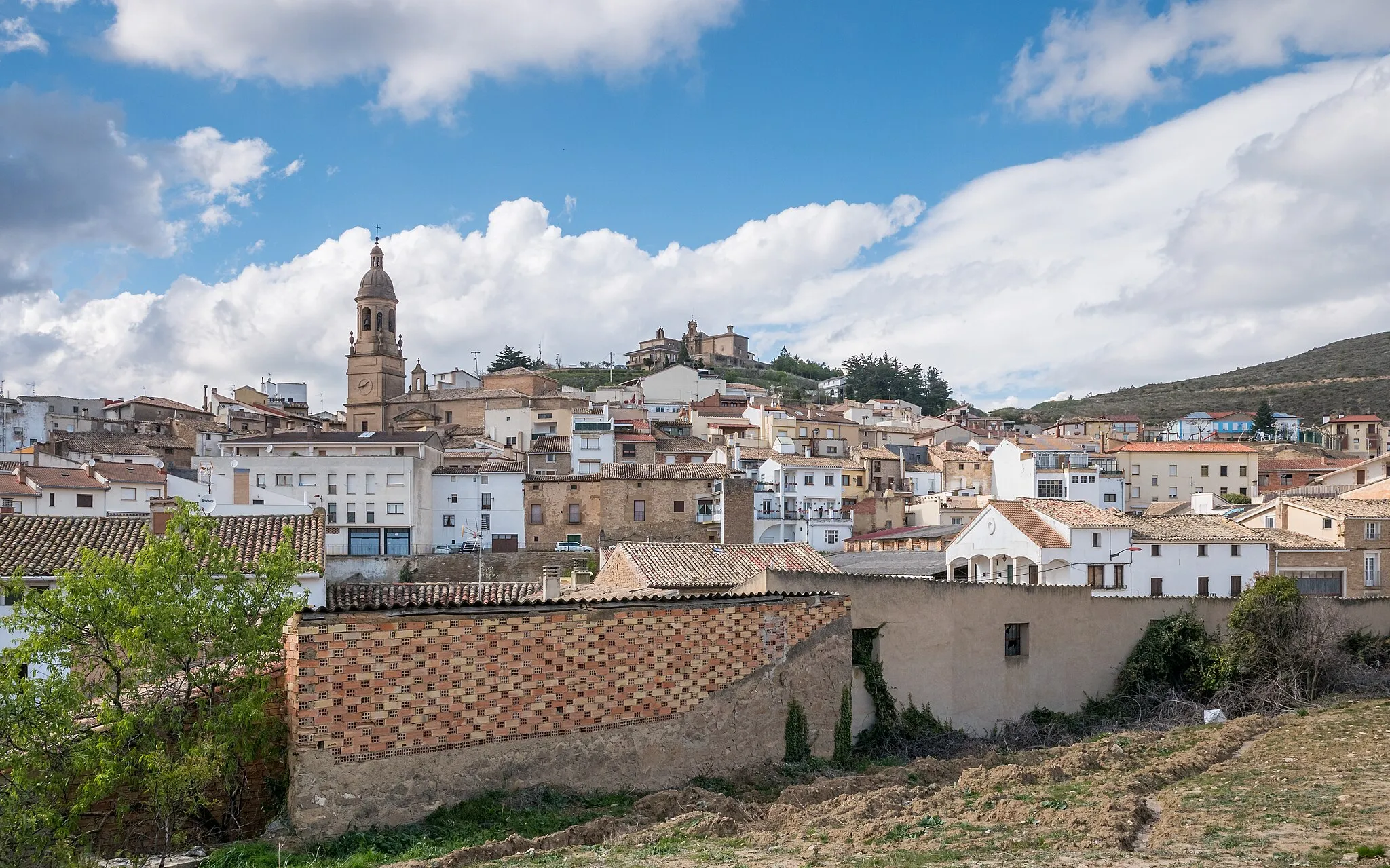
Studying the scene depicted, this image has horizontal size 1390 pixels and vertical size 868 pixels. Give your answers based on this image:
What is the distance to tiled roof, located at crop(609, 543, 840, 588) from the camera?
71.1 feet

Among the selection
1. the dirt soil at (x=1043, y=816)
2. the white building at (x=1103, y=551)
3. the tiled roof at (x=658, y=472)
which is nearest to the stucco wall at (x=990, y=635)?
the dirt soil at (x=1043, y=816)

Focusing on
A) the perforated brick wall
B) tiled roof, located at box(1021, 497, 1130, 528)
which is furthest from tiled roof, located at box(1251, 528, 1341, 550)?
the perforated brick wall

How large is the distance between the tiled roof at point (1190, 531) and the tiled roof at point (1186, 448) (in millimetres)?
23705

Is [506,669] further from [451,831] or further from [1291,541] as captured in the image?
[1291,541]

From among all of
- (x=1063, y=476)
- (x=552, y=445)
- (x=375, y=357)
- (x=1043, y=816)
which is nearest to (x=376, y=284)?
(x=375, y=357)

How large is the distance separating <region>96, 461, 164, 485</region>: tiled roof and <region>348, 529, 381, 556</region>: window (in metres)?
7.92

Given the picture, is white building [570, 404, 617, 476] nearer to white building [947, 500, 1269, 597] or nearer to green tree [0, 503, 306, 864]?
white building [947, 500, 1269, 597]

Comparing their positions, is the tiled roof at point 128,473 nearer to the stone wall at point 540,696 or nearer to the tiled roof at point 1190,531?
the stone wall at point 540,696

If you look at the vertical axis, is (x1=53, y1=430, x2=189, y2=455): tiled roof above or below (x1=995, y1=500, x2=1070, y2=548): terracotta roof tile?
above

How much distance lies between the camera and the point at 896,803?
14070 mm

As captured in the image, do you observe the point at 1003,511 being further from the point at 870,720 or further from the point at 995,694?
the point at 870,720

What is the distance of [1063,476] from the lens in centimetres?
5256

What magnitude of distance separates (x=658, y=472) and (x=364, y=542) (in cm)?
1345

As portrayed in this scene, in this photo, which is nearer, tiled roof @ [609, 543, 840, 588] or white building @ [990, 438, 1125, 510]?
tiled roof @ [609, 543, 840, 588]
